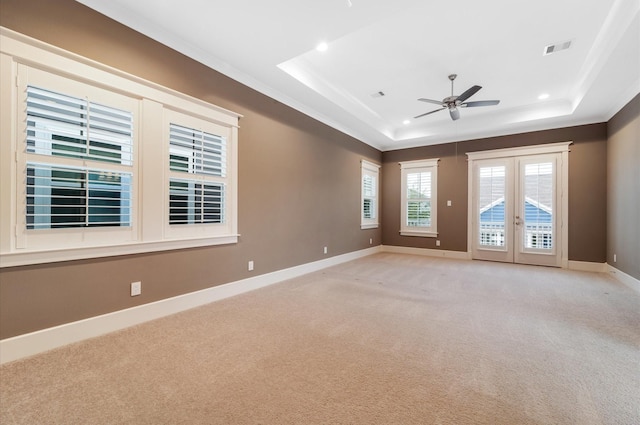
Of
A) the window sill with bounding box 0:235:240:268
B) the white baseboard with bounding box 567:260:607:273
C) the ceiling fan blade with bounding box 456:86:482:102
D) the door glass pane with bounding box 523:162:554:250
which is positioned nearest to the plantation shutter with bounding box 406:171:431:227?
the door glass pane with bounding box 523:162:554:250

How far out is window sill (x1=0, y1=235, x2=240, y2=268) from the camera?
200cm

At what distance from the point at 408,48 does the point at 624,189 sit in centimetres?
424

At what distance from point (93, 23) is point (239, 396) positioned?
10.8 feet

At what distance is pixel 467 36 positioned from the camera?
3172 millimetres

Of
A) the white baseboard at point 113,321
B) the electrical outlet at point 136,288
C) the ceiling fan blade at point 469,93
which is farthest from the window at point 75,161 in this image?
the ceiling fan blade at point 469,93

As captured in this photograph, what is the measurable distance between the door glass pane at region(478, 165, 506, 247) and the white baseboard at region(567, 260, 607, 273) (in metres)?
1.20

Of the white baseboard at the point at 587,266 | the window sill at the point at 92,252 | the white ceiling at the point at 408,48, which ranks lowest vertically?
the white baseboard at the point at 587,266

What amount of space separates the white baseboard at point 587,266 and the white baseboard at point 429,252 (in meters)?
1.83

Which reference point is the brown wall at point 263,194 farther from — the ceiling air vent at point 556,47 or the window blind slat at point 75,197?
the ceiling air vent at point 556,47

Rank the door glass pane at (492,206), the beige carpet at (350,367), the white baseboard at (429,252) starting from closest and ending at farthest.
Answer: the beige carpet at (350,367) < the door glass pane at (492,206) < the white baseboard at (429,252)

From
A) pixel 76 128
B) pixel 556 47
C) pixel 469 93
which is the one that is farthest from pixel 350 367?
pixel 556 47

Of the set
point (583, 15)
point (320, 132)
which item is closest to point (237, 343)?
point (320, 132)

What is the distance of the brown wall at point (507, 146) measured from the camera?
5.11 m

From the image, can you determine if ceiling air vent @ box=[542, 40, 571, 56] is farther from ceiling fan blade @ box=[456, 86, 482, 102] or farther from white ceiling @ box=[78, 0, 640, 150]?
ceiling fan blade @ box=[456, 86, 482, 102]
